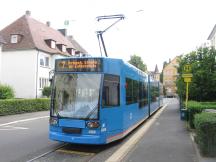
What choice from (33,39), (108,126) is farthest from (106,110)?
(33,39)

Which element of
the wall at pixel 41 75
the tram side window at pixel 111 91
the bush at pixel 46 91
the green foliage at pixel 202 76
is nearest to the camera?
the tram side window at pixel 111 91

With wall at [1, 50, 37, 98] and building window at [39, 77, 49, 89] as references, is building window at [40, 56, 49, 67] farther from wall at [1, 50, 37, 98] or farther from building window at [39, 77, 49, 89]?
building window at [39, 77, 49, 89]

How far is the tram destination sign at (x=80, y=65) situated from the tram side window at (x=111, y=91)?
0.43 metres

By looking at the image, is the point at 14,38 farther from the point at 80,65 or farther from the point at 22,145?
the point at 80,65

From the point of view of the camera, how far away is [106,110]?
10.7 metres

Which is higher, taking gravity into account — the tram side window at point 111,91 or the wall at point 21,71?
the wall at point 21,71

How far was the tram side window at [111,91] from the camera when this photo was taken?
10750 millimetres

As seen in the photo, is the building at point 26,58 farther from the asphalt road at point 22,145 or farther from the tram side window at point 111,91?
the tram side window at point 111,91

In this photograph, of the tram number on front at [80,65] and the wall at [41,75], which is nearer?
the tram number on front at [80,65]

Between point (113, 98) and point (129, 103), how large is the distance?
218cm

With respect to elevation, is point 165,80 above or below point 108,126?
above

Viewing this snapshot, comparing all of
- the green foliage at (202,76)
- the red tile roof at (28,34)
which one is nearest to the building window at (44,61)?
the red tile roof at (28,34)

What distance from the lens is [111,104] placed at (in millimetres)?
11102

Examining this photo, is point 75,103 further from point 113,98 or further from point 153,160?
point 153,160
